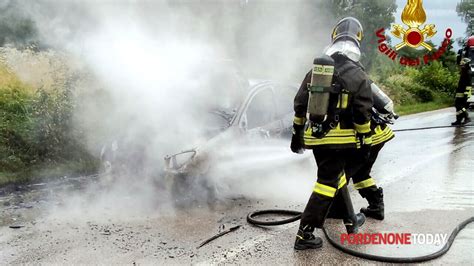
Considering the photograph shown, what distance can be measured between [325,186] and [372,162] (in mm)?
915

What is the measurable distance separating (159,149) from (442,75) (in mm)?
19952

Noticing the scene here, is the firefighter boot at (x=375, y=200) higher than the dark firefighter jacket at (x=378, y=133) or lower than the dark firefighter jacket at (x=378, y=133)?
lower

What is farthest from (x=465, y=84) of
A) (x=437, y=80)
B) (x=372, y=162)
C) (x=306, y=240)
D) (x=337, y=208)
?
(x=437, y=80)

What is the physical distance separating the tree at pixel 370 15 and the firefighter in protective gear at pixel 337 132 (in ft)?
33.4

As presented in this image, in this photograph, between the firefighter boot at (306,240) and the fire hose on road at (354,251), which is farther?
the firefighter boot at (306,240)

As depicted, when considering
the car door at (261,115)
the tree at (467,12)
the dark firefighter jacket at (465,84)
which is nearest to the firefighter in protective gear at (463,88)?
the dark firefighter jacket at (465,84)

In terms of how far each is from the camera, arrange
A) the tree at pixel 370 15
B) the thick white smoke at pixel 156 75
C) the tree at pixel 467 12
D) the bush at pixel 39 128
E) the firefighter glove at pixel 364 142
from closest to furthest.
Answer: the firefighter glove at pixel 364 142, the thick white smoke at pixel 156 75, the bush at pixel 39 128, the tree at pixel 370 15, the tree at pixel 467 12

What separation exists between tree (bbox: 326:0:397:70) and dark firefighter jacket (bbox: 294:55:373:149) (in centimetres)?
1021

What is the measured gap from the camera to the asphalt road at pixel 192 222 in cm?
374

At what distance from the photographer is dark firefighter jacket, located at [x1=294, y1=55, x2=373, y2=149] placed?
12.4 feet

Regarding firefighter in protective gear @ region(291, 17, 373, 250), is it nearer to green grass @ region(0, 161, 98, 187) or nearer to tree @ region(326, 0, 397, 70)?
green grass @ region(0, 161, 98, 187)

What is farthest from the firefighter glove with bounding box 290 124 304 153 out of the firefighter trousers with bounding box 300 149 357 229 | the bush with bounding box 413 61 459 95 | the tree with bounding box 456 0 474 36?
the tree with bounding box 456 0 474 36

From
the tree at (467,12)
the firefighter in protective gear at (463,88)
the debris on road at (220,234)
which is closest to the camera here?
the debris on road at (220,234)

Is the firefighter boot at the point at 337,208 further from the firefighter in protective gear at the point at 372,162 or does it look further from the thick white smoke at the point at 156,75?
the thick white smoke at the point at 156,75
